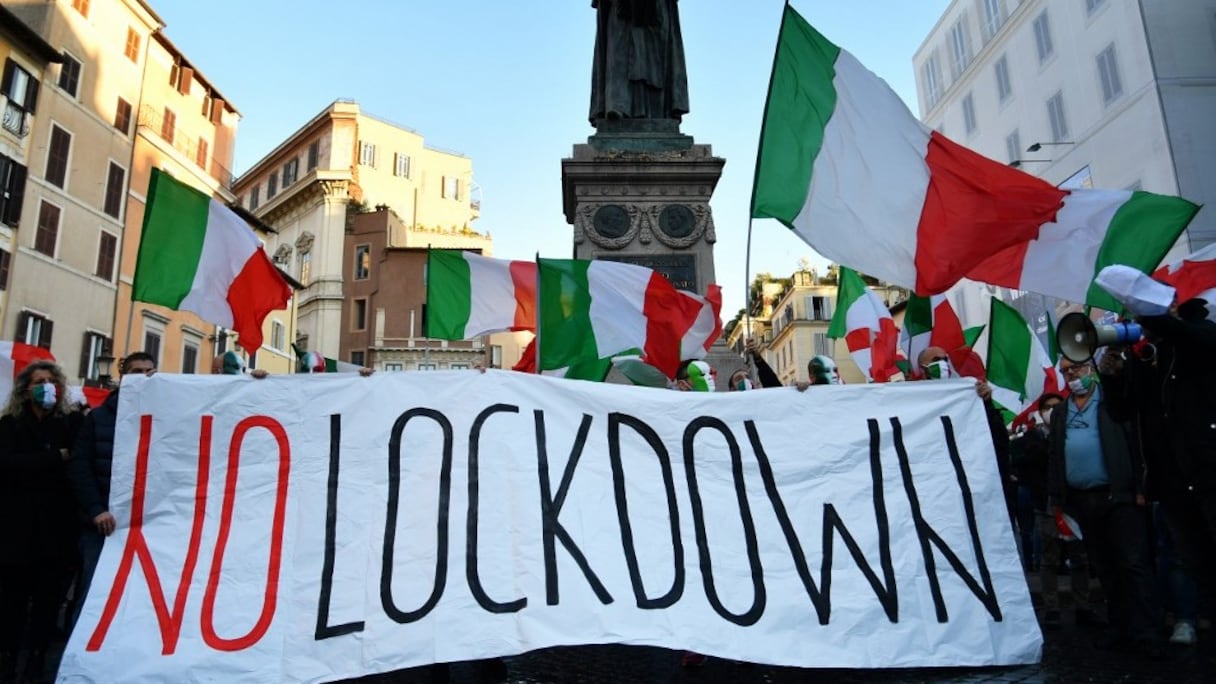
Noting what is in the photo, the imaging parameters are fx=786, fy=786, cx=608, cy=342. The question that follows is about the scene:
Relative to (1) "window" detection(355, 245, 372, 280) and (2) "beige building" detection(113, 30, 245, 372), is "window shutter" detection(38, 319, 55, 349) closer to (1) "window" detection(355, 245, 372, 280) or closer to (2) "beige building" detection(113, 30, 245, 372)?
(2) "beige building" detection(113, 30, 245, 372)

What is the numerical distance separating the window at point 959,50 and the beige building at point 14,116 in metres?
37.3

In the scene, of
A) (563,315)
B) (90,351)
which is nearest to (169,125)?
(90,351)

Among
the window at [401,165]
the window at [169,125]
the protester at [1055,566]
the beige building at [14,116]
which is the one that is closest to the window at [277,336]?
the window at [169,125]

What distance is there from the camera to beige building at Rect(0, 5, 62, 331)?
23516mm

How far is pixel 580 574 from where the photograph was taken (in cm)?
439

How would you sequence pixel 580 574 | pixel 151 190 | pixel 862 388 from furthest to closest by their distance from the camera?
pixel 151 190 < pixel 862 388 < pixel 580 574

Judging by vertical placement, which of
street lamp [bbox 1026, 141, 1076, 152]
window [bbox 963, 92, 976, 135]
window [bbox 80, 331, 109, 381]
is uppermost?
window [bbox 963, 92, 976, 135]

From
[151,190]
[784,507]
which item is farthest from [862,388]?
[151,190]

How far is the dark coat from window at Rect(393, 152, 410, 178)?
2164 inches

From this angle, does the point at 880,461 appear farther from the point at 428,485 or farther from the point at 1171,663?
the point at 428,485

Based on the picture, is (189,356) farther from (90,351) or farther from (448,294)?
(448,294)

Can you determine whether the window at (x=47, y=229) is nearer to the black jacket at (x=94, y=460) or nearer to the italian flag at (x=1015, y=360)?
the black jacket at (x=94, y=460)

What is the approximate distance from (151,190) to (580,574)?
4.37 m

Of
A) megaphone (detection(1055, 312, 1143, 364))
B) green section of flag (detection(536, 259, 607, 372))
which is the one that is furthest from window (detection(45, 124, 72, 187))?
megaphone (detection(1055, 312, 1143, 364))
